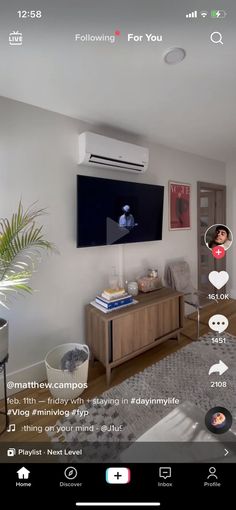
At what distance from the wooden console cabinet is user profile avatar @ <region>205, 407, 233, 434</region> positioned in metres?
0.94

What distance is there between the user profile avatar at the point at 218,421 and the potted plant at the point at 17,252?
0.87 meters

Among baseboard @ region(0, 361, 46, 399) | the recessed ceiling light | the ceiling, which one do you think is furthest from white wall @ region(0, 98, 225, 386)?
the recessed ceiling light

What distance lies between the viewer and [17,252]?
121 centimetres

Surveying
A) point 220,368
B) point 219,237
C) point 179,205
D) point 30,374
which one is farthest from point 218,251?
point 30,374

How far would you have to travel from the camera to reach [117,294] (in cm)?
164

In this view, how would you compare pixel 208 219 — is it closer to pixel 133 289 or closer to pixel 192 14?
pixel 192 14

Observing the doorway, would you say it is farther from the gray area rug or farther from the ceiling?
the ceiling

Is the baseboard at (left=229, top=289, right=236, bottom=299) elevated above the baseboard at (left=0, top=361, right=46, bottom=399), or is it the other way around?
the baseboard at (left=229, top=289, right=236, bottom=299)

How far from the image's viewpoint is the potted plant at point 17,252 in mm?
1091

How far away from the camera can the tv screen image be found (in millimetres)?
1565

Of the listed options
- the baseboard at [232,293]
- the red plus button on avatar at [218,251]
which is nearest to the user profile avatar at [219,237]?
the red plus button on avatar at [218,251]

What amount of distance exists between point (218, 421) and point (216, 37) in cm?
104
